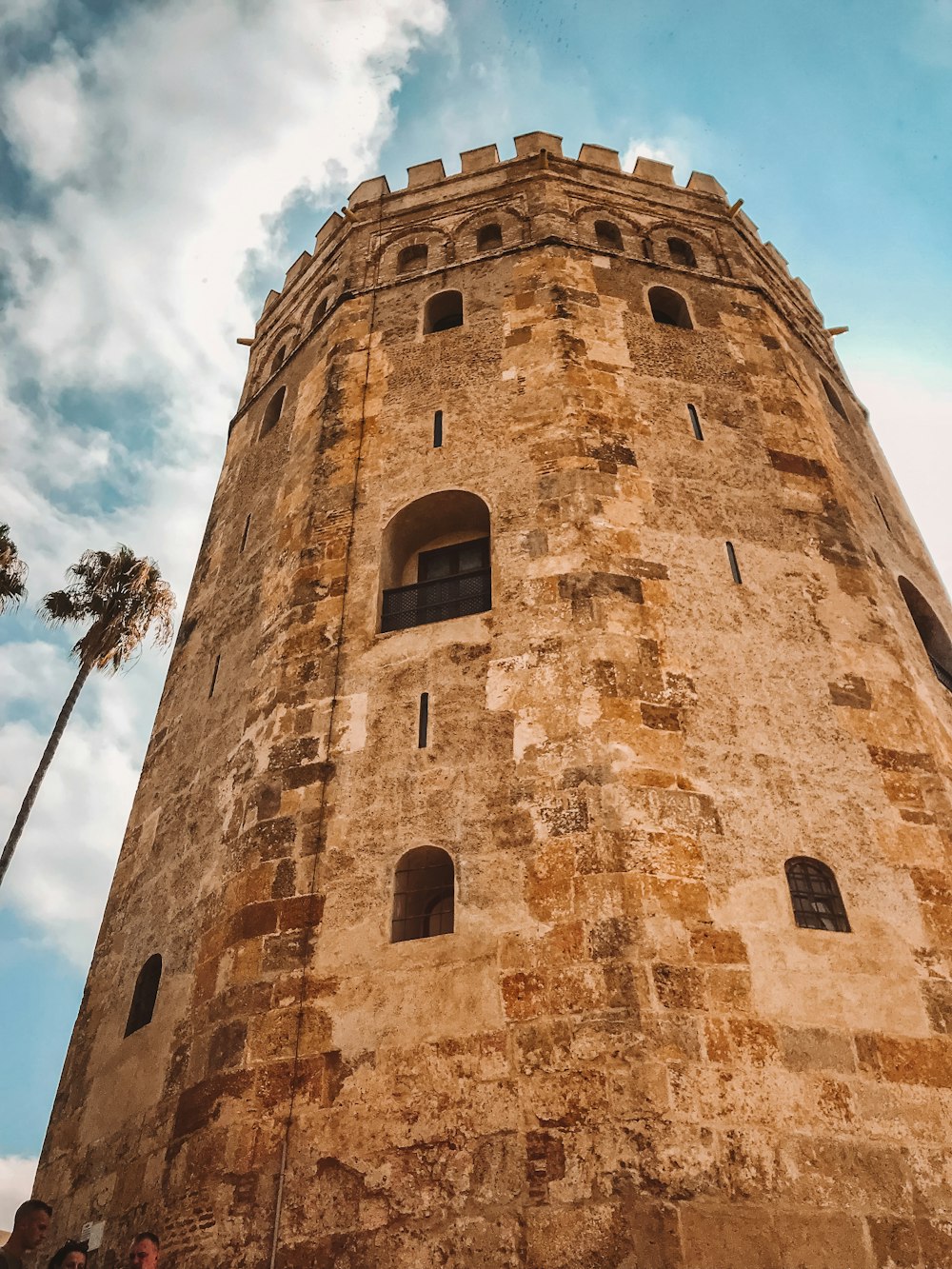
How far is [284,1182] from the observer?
8.77 meters

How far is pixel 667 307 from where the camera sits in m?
16.6

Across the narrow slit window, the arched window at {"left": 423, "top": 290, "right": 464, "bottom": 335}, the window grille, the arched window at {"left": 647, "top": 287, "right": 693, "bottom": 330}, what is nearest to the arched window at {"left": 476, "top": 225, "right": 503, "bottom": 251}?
the arched window at {"left": 423, "top": 290, "right": 464, "bottom": 335}

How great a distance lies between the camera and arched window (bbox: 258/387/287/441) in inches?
687

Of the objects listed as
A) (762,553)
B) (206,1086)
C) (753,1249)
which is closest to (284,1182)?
(206,1086)

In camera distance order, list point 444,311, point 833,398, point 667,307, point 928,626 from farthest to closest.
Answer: point 833,398, point 444,311, point 667,307, point 928,626

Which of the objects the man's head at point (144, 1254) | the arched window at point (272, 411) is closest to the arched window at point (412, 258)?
the arched window at point (272, 411)

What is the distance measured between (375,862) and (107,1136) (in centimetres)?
368

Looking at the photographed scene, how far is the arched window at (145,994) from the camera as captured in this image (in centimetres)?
1136

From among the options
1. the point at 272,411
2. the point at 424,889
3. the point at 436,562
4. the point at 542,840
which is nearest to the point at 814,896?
the point at 542,840

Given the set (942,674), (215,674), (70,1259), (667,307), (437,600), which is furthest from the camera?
(667,307)

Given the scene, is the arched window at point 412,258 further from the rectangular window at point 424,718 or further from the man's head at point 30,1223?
the man's head at point 30,1223

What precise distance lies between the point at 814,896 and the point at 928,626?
6.05 m

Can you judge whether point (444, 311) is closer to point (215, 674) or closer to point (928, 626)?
point (215, 674)

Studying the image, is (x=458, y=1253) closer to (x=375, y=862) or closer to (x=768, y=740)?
(x=375, y=862)
